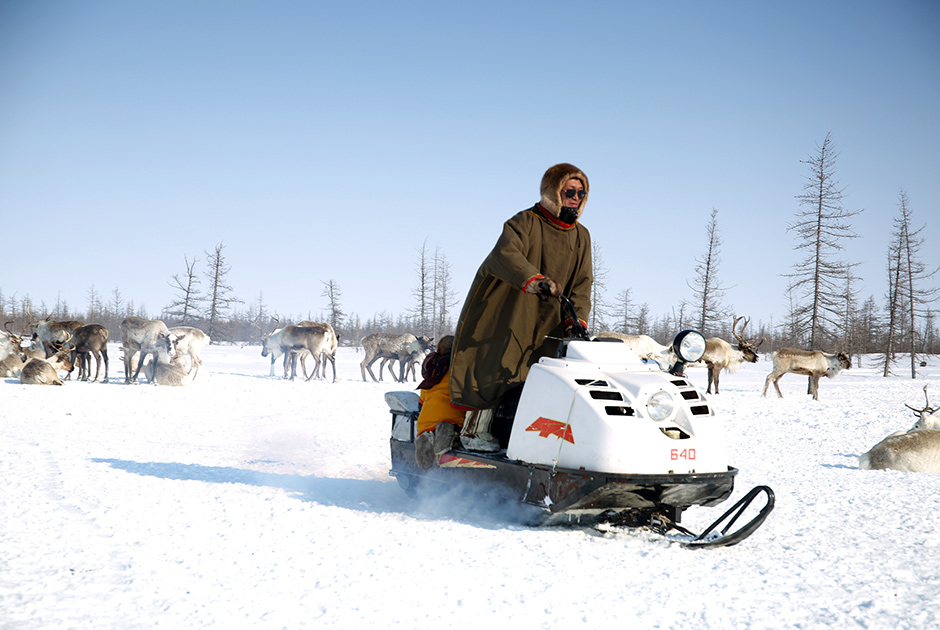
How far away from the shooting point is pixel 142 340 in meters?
20.3

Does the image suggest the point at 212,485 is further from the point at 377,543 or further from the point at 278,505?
the point at 377,543

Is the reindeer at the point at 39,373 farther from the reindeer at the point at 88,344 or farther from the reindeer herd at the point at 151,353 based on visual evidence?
the reindeer at the point at 88,344

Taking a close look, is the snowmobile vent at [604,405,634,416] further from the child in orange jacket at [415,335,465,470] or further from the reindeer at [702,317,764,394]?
the reindeer at [702,317,764,394]

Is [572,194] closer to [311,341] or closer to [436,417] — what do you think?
[436,417]

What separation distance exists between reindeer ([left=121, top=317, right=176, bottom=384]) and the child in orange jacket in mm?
17621

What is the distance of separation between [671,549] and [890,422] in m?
10.8

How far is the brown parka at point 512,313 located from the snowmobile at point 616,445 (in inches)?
16.3

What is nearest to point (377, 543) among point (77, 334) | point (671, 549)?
point (671, 549)

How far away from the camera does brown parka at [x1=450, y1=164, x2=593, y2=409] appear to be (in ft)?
14.4

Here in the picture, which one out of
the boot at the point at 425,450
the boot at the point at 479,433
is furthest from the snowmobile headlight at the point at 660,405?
the boot at the point at 425,450

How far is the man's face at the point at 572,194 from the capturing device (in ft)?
14.8

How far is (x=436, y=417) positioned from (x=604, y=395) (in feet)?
4.89

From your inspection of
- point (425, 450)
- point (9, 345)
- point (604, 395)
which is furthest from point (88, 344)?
point (604, 395)

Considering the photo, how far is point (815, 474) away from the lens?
677 centimetres
